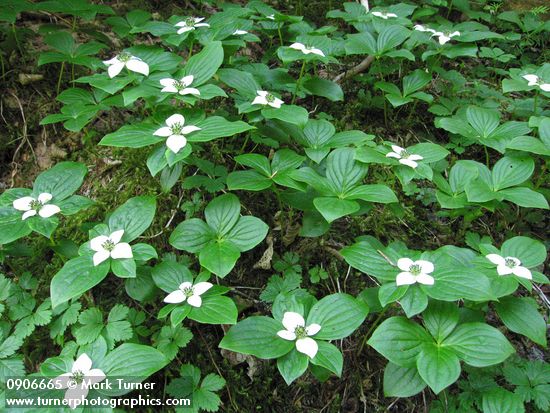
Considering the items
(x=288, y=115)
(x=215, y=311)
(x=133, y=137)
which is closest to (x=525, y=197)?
(x=288, y=115)

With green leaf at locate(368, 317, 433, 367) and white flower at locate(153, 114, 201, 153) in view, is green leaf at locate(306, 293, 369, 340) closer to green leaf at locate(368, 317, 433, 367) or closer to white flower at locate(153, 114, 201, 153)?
green leaf at locate(368, 317, 433, 367)

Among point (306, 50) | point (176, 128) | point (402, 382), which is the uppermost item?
point (306, 50)

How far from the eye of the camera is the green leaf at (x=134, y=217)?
2.01 meters

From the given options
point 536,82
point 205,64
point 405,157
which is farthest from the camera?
point 536,82

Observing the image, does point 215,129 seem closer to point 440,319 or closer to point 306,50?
point 306,50

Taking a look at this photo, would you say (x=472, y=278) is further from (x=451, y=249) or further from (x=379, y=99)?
(x=379, y=99)

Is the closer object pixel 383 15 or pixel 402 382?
pixel 402 382

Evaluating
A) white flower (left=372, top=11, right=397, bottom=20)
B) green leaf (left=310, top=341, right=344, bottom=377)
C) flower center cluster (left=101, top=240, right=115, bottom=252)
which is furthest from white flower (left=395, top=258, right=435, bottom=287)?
white flower (left=372, top=11, right=397, bottom=20)

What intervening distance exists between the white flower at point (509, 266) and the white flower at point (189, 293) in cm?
124

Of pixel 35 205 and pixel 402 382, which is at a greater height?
pixel 35 205

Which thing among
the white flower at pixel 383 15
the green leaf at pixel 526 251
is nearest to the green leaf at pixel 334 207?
the green leaf at pixel 526 251

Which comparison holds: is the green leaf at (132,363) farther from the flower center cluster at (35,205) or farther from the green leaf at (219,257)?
the flower center cluster at (35,205)

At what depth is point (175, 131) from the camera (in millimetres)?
2135

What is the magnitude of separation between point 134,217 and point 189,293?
1.52 feet
